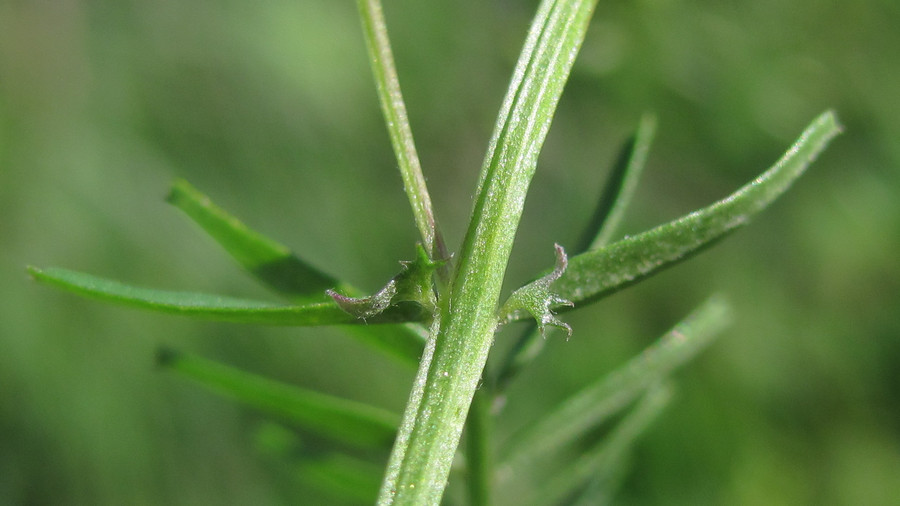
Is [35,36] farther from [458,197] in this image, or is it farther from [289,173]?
[458,197]

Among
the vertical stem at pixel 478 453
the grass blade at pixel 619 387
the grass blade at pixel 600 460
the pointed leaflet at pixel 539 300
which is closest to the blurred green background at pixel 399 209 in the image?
the grass blade at pixel 600 460

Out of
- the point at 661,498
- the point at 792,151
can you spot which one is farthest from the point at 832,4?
the point at 792,151

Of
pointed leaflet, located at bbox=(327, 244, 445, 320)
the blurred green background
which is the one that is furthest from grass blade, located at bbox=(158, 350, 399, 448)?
the blurred green background

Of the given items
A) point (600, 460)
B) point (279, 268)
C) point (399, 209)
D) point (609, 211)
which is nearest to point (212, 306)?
point (279, 268)

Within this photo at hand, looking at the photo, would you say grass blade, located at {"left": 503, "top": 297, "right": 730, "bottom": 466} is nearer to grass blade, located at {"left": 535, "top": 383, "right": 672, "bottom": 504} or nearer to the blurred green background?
grass blade, located at {"left": 535, "top": 383, "right": 672, "bottom": 504}

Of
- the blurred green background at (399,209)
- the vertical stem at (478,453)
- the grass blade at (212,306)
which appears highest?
the blurred green background at (399,209)

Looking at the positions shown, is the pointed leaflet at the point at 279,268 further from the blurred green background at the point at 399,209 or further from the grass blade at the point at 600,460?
the blurred green background at the point at 399,209
